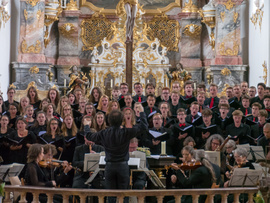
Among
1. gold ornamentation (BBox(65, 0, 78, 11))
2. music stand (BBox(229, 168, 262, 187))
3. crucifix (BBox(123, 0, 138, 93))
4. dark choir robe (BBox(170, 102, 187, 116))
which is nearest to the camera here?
music stand (BBox(229, 168, 262, 187))

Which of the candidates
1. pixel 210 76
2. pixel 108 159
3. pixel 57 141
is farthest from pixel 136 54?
pixel 108 159

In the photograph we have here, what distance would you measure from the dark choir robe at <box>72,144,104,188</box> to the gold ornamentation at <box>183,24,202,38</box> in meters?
9.32

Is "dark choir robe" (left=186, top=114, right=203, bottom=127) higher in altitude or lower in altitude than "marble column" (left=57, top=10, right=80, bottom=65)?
lower

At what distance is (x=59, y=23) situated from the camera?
1755cm

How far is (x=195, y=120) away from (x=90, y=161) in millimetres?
2311

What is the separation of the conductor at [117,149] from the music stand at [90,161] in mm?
893

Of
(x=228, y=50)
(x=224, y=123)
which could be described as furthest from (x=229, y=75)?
(x=224, y=123)

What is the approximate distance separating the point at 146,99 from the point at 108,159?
4.06 meters

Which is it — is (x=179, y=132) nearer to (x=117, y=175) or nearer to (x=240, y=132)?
(x=240, y=132)

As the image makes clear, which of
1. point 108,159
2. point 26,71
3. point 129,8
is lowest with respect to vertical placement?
point 108,159

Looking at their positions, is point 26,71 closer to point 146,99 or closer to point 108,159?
point 146,99

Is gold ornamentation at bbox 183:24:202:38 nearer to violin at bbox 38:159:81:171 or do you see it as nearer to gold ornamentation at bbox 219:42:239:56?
gold ornamentation at bbox 219:42:239:56

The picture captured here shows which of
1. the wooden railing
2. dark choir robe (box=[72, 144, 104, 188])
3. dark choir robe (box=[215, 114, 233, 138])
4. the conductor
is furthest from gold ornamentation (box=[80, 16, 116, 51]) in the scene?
the wooden railing

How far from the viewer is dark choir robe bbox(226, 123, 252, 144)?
9539 mm
